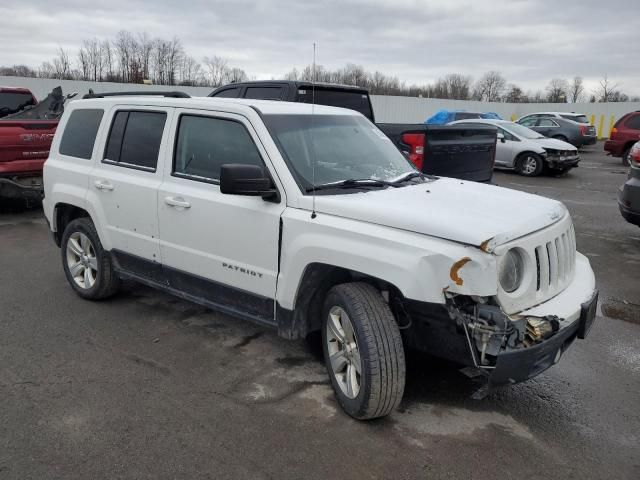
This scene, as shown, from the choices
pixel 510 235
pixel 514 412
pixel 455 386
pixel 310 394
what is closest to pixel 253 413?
pixel 310 394

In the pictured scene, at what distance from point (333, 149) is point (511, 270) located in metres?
1.65

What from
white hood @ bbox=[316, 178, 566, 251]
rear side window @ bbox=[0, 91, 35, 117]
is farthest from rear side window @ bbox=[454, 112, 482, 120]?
white hood @ bbox=[316, 178, 566, 251]

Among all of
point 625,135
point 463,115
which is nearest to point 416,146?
point 625,135

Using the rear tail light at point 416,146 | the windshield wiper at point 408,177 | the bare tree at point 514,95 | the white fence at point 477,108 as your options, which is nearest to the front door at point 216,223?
the windshield wiper at point 408,177

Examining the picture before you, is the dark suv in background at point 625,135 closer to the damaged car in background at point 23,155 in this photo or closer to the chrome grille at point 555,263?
the chrome grille at point 555,263

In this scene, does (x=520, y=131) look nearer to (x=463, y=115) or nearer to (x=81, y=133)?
(x=463, y=115)

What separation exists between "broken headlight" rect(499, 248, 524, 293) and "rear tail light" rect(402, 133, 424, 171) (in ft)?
13.0

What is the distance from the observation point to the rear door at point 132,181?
14.8 ft

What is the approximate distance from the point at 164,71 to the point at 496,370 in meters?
41.5

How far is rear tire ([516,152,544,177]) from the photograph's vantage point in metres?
15.5

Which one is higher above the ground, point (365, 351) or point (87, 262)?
point (365, 351)

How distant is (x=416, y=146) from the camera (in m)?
7.05

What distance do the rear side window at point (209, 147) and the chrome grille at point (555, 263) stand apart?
1.91 m

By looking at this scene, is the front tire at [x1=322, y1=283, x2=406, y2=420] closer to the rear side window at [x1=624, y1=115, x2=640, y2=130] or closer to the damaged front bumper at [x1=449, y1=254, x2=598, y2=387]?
the damaged front bumper at [x1=449, y1=254, x2=598, y2=387]
